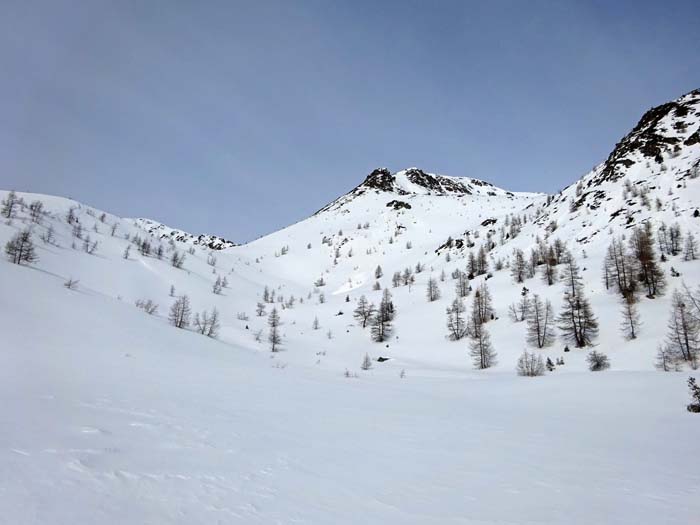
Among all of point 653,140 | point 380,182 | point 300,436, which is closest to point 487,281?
point 653,140

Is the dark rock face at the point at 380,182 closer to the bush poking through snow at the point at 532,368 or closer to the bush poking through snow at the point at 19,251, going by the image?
the bush poking through snow at the point at 19,251

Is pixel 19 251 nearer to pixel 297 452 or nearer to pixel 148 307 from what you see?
pixel 148 307

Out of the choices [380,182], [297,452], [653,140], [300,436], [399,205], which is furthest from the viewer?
[380,182]

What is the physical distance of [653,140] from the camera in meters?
75.2

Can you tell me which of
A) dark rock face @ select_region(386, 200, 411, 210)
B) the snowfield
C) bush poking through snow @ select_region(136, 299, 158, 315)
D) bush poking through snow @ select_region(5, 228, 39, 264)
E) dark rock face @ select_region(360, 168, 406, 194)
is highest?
dark rock face @ select_region(360, 168, 406, 194)

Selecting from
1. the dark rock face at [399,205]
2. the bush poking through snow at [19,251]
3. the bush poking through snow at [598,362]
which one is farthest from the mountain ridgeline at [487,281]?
the dark rock face at [399,205]

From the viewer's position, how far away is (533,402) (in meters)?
18.2

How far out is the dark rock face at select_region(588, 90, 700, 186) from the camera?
71938 mm

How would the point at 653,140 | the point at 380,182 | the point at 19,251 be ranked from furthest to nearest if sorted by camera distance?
the point at 380,182 < the point at 653,140 < the point at 19,251

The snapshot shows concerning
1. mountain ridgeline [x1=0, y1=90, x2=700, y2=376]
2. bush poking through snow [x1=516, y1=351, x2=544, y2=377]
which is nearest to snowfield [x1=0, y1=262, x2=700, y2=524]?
bush poking through snow [x1=516, y1=351, x2=544, y2=377]

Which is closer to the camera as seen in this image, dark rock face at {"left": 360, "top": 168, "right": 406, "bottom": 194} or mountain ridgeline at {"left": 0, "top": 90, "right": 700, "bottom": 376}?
mountain ridgeline at {"left": 0, "top": 90, "right": 700, "bottom": 376}

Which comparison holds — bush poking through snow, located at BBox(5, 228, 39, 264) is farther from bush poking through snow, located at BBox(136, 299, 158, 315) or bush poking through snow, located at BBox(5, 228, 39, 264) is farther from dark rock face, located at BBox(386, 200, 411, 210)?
dark rock face, located at BBox(386, 200, 411, 210)

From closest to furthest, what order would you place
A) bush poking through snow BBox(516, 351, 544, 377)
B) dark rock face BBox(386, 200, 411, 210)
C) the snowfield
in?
the snowfield, bush poking through snow BBox(516, 351, 544, 377), dark rock face BBox(386, 200, 411, 210)

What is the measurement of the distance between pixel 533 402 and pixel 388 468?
15258 mm
